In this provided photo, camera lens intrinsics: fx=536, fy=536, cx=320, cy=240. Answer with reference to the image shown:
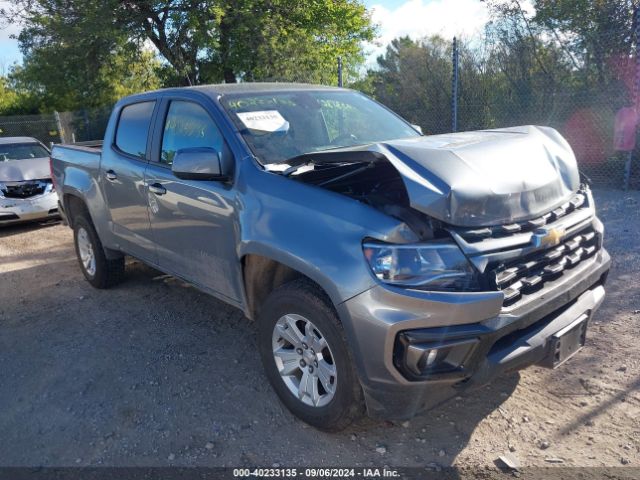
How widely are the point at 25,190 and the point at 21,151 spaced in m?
1.44

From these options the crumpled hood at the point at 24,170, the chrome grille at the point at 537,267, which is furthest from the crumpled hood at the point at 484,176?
the crumpled hood at the point at 24,170

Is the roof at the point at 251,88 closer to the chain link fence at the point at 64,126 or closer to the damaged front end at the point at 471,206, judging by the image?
the damaged front end at the point at 471,206

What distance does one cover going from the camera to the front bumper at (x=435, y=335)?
240cm

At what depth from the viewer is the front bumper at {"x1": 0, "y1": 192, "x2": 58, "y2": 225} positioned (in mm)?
8633

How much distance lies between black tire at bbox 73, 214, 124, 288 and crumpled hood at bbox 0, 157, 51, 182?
13.5 feet

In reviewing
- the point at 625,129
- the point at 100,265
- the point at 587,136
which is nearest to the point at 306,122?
the point at 100,265

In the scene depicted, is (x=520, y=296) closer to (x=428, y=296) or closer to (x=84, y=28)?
(x=428, y=296)

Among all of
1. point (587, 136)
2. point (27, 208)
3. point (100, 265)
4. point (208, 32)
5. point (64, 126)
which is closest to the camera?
point (100, 265)

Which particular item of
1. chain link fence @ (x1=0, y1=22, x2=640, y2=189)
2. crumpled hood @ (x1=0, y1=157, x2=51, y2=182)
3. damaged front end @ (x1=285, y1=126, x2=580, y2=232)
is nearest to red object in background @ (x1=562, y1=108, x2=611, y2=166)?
chain link fence @ (x1=0, y1=22, x2=640, y2=189)

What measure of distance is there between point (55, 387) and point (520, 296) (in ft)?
10.2

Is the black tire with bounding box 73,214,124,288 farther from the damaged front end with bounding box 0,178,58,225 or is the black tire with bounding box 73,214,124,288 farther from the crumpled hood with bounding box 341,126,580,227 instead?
the damaged front end with bounding box 0,178,58,225

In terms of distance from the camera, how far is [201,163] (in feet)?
10.7

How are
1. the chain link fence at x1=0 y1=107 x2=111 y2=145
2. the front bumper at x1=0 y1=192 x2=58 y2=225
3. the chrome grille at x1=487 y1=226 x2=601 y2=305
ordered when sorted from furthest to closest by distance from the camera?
the chain link fence at x1=0 y1=107 x2=111 y2=145 → the front bumper at x1=0 y1=192 x2=58 y2=225 → the chrome grille at x1=487 y1=226 x2=601 y2=305

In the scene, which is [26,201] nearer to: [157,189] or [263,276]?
[157,189]
